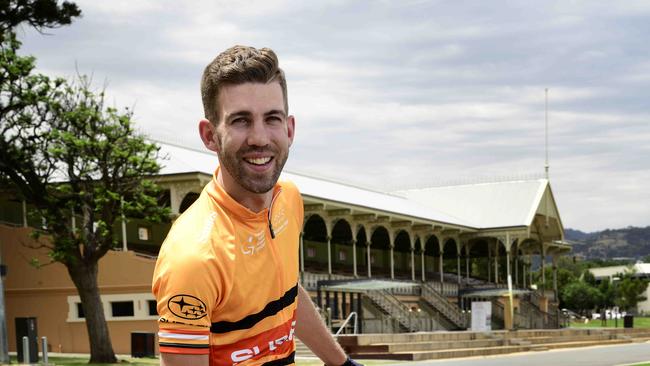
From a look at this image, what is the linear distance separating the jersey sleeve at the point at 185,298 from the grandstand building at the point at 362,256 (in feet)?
99.6

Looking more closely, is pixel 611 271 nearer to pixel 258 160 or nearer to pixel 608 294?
pixel 608 294

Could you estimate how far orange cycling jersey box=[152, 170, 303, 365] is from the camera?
8.51 feet

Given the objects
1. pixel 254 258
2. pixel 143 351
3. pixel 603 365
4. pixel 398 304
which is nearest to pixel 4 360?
pixel 143 351

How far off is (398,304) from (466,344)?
8136 millimetres

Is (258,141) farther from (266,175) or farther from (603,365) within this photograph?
(603,365)

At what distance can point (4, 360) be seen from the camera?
2736 centimetres

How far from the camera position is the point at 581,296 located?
118 metres

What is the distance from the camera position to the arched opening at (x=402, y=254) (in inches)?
2436

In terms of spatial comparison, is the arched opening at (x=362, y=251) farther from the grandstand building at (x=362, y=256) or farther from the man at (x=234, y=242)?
the man at (x=234, y=242)

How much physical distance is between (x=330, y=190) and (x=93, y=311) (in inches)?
814

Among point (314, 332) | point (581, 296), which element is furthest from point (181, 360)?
point (581, 296)

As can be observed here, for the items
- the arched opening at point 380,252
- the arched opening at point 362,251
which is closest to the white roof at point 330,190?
the arched opening at point 380,252

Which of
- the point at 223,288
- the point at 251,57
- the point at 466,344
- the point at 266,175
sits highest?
the point at 251,57

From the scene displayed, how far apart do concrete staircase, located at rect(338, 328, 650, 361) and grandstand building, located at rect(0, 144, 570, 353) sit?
399cm
